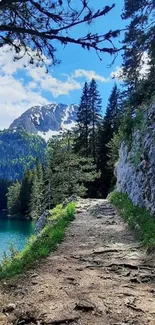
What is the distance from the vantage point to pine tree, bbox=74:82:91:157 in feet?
167

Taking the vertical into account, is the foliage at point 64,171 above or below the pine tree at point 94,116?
below

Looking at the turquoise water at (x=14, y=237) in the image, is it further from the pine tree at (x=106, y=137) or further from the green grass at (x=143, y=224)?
the green grass at (x=143, y=224)

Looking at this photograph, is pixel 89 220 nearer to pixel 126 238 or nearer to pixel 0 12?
pixel 126 238

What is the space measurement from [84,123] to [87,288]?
152 feet

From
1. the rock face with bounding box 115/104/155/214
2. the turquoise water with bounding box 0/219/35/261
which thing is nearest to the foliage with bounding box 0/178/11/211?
the turquoise water with bounding box 0/219/35/261

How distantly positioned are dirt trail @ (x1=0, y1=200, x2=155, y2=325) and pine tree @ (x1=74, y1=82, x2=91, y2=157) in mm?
40755

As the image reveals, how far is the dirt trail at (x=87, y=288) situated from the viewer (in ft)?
16.5

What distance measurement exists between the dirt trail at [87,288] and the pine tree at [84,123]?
134 feet

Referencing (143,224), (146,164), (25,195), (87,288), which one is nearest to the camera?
(87,288)

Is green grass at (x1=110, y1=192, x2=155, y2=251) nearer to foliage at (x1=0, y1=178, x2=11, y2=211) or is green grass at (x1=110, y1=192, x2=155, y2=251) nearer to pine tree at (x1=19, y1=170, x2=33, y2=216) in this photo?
pine tree at (x1=19, y1=170, x2=33, y2=216)

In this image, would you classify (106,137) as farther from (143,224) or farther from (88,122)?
(143,224)

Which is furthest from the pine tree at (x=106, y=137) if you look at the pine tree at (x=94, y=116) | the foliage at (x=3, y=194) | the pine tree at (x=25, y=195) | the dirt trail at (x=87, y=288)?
the foliage at (x=3, y=194)

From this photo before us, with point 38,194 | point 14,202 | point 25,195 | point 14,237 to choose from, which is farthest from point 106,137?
point 14,202

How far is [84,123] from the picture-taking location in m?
51.8
